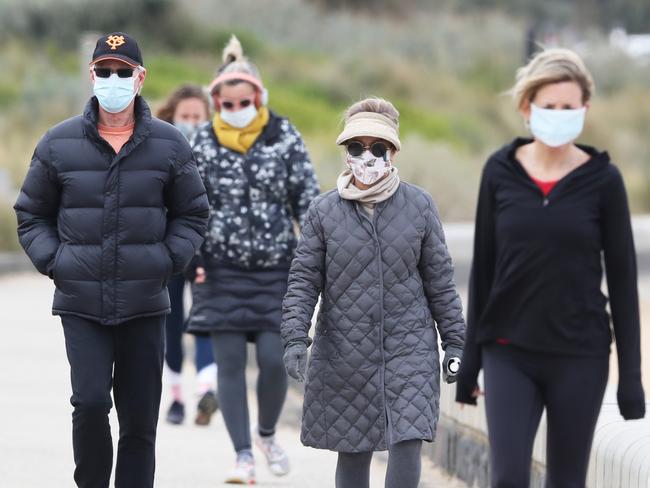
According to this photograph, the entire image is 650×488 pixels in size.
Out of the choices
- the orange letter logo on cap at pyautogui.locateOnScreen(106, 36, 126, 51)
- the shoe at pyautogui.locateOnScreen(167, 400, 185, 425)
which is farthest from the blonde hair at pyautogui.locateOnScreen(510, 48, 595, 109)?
the shoe at pyautogui.locateOnScreen(167, 400, 185, 425)

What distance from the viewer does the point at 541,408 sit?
5438mm

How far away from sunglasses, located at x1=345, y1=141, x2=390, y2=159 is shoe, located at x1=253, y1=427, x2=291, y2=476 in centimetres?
233

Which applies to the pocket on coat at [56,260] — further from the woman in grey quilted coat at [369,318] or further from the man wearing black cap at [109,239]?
the woman in grey quilted coat at [369,318]

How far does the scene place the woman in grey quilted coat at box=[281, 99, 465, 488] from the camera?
20.3ft

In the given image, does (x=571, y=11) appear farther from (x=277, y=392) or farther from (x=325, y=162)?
(x=277, y=392)

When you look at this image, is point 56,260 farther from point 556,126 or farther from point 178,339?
point 178,339

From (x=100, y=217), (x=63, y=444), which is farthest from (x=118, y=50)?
(x=63, y=444)

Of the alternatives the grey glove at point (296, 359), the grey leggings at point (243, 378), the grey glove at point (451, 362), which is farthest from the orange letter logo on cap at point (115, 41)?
the grey leggings at point (243, 378)

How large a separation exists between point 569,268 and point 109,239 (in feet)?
5.82

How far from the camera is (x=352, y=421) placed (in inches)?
245

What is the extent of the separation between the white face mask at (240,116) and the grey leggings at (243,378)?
96 cm

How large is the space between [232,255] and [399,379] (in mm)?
2077

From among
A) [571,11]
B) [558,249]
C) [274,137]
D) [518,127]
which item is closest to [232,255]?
[274,137]

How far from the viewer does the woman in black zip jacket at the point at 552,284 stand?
5.26 m
